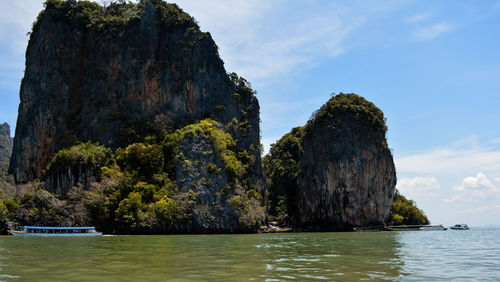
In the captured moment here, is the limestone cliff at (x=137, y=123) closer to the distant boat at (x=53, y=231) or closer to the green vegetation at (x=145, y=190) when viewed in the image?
the green vegetation at (x=145, y=190)

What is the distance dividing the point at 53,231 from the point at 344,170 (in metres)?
46.6

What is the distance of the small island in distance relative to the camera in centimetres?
5178

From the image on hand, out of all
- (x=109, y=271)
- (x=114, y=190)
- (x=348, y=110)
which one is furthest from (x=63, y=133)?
(x=109, y=271)

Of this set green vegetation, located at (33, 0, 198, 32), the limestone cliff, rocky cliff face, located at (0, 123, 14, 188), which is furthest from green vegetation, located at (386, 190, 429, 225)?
rocky cliff face, located at (0, 123, 14, 188)

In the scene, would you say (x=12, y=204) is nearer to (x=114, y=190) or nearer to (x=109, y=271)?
(x=114, y=190)

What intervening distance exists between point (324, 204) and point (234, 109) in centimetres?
2256

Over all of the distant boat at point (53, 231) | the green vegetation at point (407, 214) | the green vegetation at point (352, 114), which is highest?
the green vegetation at point (352, 114)

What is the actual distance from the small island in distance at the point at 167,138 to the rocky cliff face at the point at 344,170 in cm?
18

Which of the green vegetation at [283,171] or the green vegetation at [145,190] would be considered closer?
the green vegetation at [145,190]

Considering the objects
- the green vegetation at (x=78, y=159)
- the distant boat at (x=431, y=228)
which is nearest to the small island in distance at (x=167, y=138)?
the green vegetation at (x=78, y=159)

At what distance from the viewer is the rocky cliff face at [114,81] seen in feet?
205

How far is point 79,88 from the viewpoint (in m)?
67.1

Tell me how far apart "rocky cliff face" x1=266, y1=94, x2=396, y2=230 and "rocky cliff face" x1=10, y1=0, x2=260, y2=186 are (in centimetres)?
1216

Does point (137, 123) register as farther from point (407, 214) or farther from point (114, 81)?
point (407, 214)
